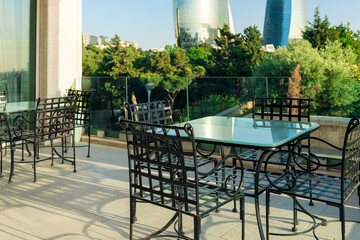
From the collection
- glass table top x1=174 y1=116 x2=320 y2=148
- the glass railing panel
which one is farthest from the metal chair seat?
the glass railing panel

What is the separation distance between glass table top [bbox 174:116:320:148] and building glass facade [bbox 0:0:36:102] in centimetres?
413

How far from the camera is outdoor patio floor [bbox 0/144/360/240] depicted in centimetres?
273

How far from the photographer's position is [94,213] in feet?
10.3

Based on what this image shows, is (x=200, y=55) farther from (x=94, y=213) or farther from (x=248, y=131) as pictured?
(x=248, y=131)

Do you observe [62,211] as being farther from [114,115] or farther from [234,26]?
[234,26]

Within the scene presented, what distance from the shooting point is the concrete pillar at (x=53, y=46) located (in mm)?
6168

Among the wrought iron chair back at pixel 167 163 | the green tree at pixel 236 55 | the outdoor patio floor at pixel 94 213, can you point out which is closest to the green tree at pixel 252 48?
the green tree at pixel 236 55

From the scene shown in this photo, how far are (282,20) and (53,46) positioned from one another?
257 ft

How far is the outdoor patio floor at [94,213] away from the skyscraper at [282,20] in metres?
79.4

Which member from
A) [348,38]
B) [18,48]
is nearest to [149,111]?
[18,48]

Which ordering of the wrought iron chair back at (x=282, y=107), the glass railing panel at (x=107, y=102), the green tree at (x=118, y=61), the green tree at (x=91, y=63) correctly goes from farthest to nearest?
the green tree at (x=91, y=63)
the green tree at (x=118, y=61)
the glass railing panel at (x=107, y=102)
the wrought iron chair back at (x=282, y=107)

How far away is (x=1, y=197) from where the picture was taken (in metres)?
3.54

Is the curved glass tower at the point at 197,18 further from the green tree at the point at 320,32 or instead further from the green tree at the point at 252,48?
the green tree at the point at 320,32

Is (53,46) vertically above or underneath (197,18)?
underneath
